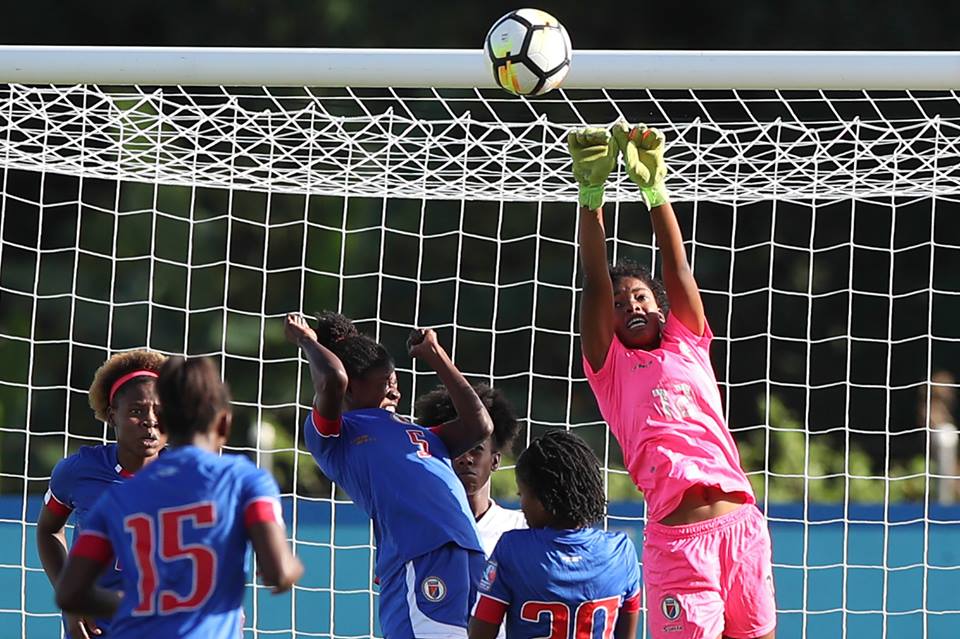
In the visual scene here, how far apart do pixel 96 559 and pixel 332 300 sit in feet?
28.7

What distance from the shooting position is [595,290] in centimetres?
434

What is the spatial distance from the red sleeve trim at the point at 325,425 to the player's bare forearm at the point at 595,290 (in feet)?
2.54

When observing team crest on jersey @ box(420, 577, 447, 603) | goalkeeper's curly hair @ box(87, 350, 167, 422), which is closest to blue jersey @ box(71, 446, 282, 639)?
team crest on jersey @ box(420, 577, 447, 603)

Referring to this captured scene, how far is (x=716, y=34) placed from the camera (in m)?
12.7

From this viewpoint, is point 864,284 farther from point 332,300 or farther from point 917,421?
point 332,300

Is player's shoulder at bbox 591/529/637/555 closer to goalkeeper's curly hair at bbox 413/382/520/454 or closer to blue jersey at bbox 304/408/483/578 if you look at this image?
blue jersey at bbox 304/408/483/578

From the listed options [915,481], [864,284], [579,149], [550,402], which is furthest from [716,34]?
[579,149]

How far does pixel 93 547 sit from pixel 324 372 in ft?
3.94

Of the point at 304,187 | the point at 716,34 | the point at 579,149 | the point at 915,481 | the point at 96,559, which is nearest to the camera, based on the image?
Result: the point at 96,559

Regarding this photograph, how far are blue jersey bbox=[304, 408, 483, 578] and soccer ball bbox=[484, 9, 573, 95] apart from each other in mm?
1116

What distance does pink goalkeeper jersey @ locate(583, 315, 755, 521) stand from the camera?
424 centimetres

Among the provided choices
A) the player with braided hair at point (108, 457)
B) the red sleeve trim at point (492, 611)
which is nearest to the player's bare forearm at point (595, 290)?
the red sleeve trim at point (492, 611)

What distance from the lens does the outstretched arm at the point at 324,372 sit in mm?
4391

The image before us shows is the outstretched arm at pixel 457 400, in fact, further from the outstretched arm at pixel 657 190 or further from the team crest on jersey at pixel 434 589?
the outstretched arm at pixel 657 190
